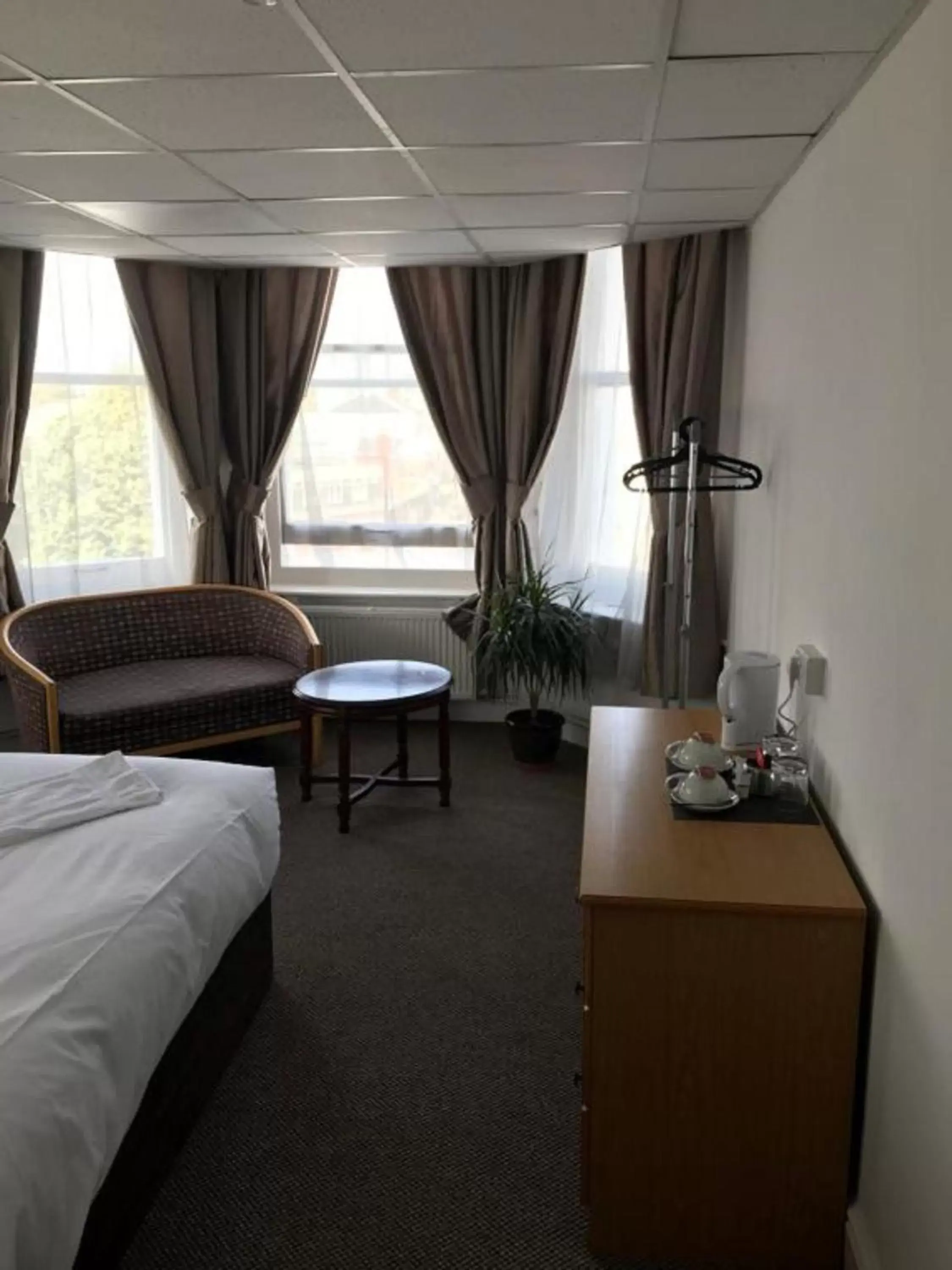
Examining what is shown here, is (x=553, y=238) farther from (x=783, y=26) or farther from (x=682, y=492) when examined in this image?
(x=783, y=26)

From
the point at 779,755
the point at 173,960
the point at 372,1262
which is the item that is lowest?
the point at 372,1262

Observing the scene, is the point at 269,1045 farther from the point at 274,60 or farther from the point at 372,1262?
the point at 274,60

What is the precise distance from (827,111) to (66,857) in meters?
2.37

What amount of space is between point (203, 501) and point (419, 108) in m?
2.91

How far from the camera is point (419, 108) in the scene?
2217 millimetres

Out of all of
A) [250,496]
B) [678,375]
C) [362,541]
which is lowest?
[362,541]

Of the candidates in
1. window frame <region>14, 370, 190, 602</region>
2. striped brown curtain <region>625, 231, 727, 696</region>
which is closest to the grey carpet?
striped brown curtain <region>625, 231, 727, 696</region>

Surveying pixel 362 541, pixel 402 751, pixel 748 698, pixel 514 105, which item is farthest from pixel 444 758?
pixel 514 105

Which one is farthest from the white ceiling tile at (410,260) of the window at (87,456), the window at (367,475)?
the window at (87,456)

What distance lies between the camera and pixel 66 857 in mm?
1982

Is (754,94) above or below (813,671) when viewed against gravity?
above

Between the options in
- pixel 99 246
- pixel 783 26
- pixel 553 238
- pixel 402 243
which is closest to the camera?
pixel 783 26

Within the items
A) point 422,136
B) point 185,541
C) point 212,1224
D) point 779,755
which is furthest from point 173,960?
point 185,541

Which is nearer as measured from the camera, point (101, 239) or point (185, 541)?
point (101, 239)
